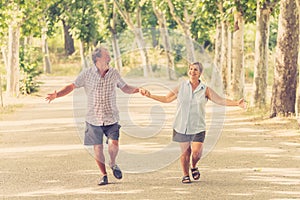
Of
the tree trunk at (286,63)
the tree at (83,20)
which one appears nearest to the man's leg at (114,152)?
the tree trunk at (286,63)

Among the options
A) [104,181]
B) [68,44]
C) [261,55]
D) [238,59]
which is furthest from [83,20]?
[104,181]

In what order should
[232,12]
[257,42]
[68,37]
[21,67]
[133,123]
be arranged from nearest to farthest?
[133,123], [257,42], [232,12], [21,67], [68,37]

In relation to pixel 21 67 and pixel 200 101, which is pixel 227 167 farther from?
pixel 21 67

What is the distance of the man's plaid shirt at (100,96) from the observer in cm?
1232

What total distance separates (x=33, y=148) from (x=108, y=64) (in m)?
5.39

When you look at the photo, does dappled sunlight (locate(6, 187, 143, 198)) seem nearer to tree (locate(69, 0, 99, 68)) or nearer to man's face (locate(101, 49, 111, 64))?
man's face (locate(101, 49, 111, 64))

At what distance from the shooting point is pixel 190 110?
12.6m

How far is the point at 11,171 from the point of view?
14000 millimetres

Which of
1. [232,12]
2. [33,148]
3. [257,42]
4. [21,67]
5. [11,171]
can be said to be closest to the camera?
[11,171]

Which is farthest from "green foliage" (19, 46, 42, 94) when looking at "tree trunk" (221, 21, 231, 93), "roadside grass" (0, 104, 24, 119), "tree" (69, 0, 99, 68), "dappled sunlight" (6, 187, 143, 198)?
"dappled sunlight" (6, 187, 143, 198)

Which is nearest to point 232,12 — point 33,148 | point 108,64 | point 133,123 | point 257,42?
point 257,42

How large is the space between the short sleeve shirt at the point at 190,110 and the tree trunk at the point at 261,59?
14.7 m

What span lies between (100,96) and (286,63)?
1131 centimetres

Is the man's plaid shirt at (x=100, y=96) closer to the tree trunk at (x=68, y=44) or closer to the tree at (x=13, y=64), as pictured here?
the tree at (x=13, y=64)
